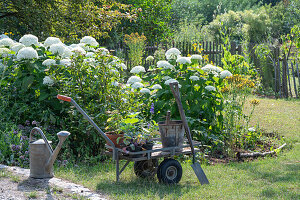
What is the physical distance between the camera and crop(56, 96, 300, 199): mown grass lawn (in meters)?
4.22

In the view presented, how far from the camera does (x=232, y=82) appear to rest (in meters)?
6.59

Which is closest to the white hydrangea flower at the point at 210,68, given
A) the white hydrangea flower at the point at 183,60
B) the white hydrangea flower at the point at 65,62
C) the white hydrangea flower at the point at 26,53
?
the white hydrangea flower at the point at 183,60

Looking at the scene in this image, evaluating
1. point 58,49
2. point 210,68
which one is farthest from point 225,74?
point 58,49

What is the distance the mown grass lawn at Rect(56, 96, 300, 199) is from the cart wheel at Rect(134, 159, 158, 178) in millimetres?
92

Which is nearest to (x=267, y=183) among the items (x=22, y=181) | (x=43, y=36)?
(x=22, y=181)

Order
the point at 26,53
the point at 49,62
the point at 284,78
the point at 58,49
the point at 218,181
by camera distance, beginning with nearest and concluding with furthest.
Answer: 1. the point at 218,181
2. the point at 49,62
3. the point at 26,53
4. the point at 58,49
5. the point at 284,78

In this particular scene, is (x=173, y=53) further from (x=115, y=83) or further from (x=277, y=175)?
(x=277, y=175)

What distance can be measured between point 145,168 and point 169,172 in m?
0.37

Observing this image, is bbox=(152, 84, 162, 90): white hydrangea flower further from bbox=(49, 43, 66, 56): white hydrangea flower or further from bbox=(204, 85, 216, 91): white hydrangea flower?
bbox=(49, 43, 66, 56): white hydrangea flower

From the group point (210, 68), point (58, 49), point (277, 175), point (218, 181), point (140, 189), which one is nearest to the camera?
point (140, 189)

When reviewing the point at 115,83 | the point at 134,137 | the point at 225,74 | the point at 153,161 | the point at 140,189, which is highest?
the point at 225,74

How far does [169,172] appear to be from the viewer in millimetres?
4609

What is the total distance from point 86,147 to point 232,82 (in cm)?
272

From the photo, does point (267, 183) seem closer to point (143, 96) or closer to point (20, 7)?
point (143, 96)
